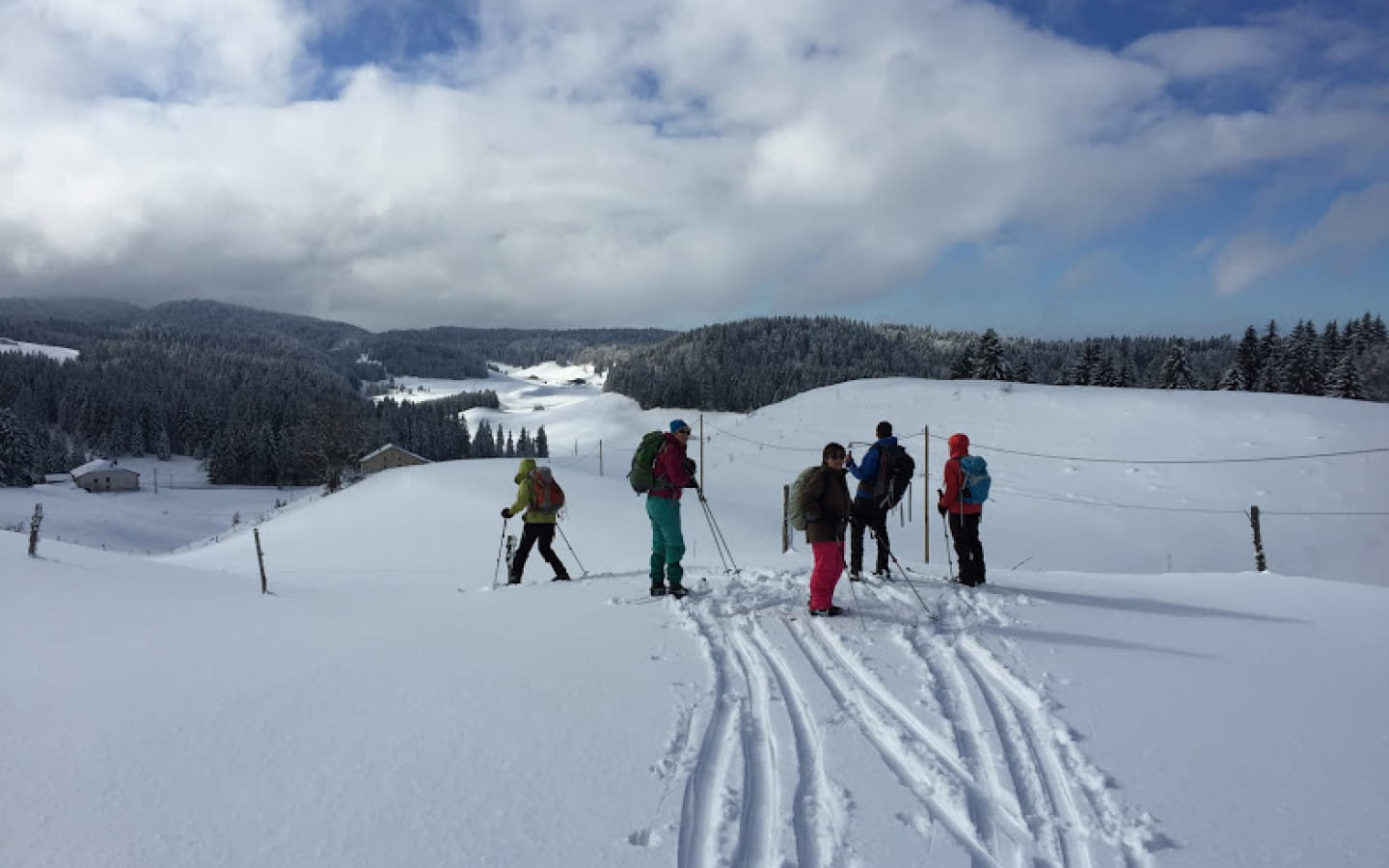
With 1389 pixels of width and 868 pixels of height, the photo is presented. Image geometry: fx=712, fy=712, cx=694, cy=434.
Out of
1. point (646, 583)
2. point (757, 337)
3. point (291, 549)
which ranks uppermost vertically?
point (757, 337)

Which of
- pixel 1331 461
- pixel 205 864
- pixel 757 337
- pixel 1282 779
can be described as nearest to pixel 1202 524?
pixel 1331 461

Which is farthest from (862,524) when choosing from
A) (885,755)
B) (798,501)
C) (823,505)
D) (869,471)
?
(885,755)

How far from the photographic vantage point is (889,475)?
932cm

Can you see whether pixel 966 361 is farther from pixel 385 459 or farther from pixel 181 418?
pixel 181 418

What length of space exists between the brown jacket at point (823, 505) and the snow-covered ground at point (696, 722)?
929 mm

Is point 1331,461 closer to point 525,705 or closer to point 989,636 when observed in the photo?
point 989,636

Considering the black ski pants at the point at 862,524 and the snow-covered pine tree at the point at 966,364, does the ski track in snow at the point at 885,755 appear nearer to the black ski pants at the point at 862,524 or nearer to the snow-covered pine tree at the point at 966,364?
the black ski pants at the point at 862,524

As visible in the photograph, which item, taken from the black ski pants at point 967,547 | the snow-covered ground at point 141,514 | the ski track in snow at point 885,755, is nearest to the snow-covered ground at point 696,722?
the ski track in snow at point 885,755

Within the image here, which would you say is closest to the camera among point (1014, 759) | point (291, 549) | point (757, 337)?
point (1014, 759)

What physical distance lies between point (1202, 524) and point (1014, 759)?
22.5m

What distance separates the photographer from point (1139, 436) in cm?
2978

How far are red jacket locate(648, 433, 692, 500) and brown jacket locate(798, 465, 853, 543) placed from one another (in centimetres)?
172

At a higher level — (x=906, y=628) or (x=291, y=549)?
(x=906, y=628)

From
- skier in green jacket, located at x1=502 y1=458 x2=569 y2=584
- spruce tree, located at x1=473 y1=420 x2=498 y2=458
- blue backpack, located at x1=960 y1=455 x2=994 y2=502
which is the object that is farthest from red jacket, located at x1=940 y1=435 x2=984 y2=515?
spruce tree, located at x1=473 y1=420 x2=498 y2=458
